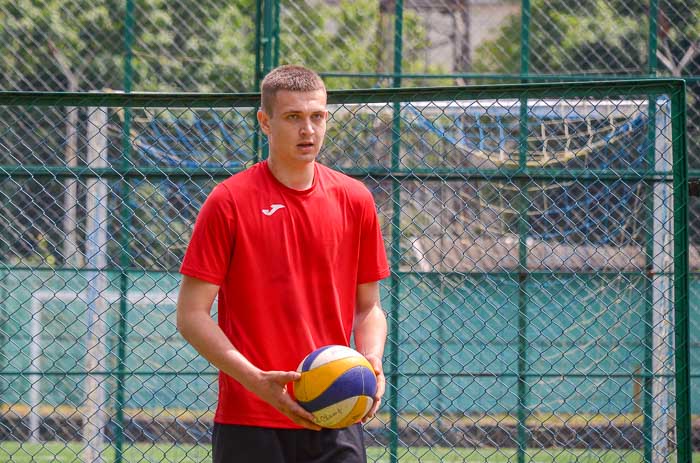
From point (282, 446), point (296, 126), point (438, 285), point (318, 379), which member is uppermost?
point (296, 126)

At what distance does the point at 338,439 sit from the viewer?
290 cm

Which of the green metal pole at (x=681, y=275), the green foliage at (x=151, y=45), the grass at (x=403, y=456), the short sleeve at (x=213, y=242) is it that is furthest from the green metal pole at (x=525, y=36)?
the short sleeve at (x=213, y=242)

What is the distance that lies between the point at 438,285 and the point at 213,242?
463cm

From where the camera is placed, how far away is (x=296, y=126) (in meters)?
2.95

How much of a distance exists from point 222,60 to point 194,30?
420 mm

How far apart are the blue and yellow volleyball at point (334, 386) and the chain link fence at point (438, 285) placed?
2353 millimetres

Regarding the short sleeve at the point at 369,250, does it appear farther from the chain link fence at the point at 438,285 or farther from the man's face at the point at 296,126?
the chain link fence at the point at 438,285

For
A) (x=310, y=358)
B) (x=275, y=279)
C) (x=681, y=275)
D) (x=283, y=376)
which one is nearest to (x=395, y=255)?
(x=681, y=275)

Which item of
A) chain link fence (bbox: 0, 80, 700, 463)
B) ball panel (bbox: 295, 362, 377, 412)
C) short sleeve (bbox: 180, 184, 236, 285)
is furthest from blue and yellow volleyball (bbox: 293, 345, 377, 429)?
chain link fence (bbox: 0, 80, 700, 463)

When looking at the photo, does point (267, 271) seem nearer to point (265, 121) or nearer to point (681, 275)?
point (265, 121)

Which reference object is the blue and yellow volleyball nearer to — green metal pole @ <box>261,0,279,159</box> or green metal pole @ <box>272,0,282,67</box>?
green metal pole @ <box>261,0,279,159</box>

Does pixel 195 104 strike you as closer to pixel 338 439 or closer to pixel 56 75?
pixel 338 439

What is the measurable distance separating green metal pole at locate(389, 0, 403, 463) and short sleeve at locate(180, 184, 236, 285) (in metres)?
1.80

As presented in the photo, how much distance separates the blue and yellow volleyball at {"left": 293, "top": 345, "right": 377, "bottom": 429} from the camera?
2.69 meters
